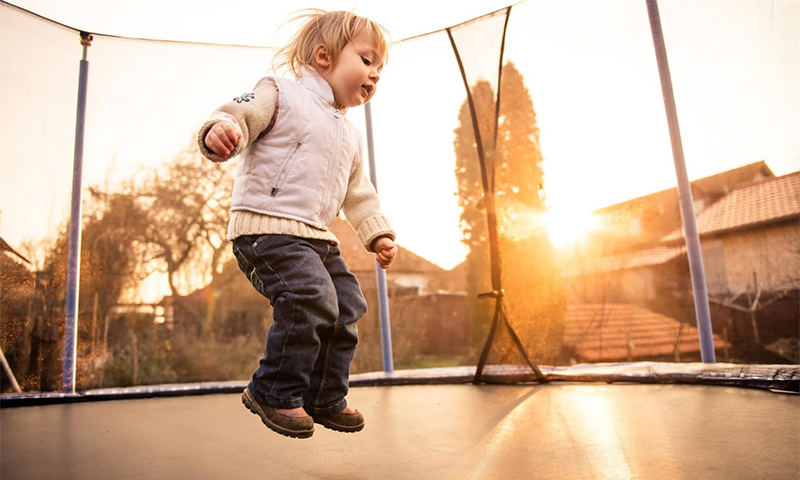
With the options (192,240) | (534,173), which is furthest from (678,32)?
(192,240)

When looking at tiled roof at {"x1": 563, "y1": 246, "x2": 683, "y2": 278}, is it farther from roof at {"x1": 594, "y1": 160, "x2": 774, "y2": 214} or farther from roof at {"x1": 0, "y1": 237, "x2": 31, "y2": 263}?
roof at {"x1": 0, "y1": 237, "x2": 31, "y2": 263}

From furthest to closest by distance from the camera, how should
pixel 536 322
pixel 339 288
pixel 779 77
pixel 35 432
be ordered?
pixel 536 322 < pixel 779 77 < pixel 35 432 < pixel 339 288

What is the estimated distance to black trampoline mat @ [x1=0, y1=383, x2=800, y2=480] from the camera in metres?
0.86

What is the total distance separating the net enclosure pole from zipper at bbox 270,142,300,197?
1405mm

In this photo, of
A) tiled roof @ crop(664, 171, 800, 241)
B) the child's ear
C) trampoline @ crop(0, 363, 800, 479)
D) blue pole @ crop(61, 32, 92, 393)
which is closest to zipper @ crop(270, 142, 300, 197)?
the child's ear

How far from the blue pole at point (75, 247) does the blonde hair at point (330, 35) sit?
1520mm

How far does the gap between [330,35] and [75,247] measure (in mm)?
1710

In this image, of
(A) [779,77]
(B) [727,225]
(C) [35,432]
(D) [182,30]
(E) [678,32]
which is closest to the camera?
(C) [35,432]

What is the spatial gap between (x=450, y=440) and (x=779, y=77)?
1413 millimetres

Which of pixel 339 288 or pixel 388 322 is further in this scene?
pixel 388 322

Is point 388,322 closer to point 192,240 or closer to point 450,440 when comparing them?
point 192,240

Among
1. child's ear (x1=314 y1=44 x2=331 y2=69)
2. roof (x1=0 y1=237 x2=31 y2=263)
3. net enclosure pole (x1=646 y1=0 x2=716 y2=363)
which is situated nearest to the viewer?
child's ear (x1=314 y1=44 x2=331 y2=69)

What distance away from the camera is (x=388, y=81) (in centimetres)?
259

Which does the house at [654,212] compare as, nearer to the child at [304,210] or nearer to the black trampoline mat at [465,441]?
the black trampoline mat at [465,441]
